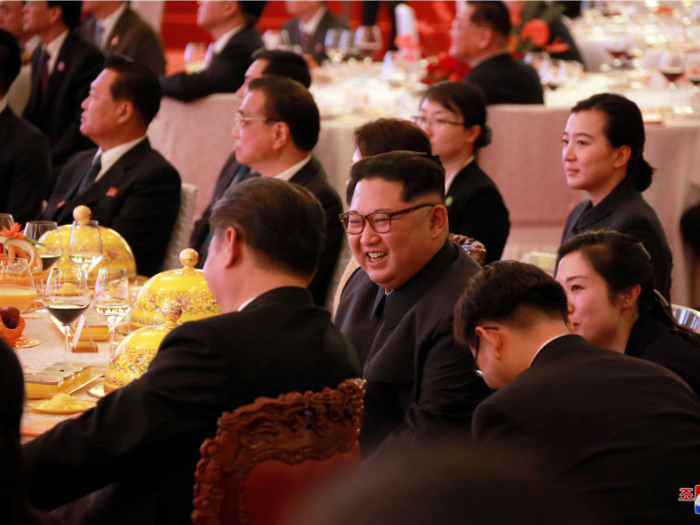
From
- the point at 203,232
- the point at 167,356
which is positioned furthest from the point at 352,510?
the point at 203,232

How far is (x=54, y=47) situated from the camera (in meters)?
4.92

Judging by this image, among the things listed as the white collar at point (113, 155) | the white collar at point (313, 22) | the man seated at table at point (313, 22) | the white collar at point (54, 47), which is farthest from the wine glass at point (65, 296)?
the white collar at point (313, 22)

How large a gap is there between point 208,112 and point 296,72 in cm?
78

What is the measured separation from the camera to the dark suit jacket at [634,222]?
9.33 ft

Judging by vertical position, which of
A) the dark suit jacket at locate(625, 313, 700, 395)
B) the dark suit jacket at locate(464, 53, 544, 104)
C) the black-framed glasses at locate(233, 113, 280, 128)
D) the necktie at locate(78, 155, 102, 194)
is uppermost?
the dark suit jacket at locate(464, 53, 544, 104)

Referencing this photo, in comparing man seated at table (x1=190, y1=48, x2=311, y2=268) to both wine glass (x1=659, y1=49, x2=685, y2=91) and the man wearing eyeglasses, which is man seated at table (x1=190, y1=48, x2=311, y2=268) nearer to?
the man wearing eyeglasses

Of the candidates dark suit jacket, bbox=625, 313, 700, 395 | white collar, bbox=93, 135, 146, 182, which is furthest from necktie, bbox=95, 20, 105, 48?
dark suit jacket, bbox=625, 313, 700, 395

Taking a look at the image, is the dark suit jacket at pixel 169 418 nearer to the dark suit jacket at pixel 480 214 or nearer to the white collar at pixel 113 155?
the dark suit jacket at pixel 480 214

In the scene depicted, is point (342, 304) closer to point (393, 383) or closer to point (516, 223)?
point (393, 383)

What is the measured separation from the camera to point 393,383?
6.51 feet

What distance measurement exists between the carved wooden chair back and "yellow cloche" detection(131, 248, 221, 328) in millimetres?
740

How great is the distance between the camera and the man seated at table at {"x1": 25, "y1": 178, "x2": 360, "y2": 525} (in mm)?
1370

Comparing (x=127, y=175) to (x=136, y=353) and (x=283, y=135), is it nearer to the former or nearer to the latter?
(x=283, y=135)

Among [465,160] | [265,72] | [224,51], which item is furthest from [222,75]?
[465,160]
